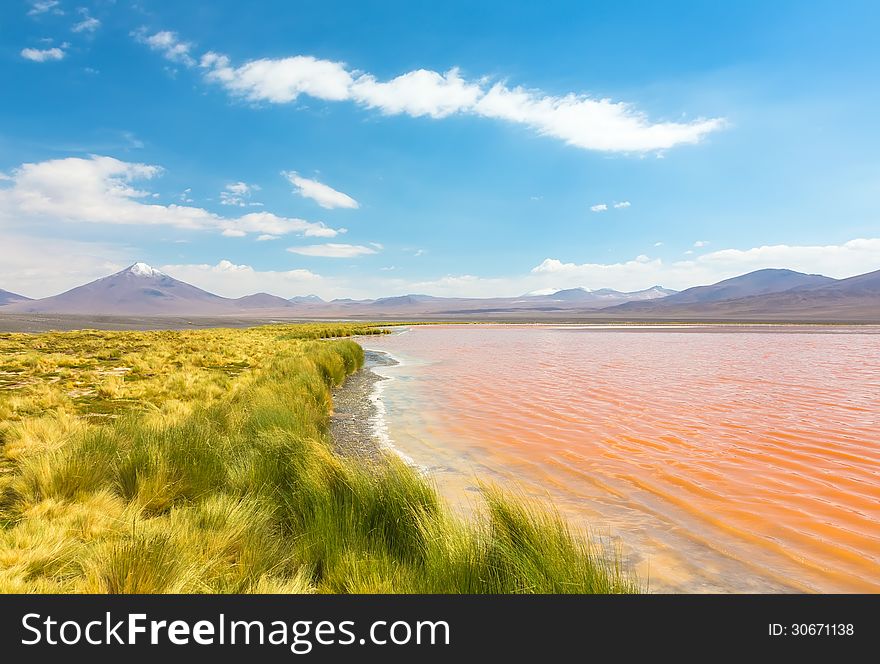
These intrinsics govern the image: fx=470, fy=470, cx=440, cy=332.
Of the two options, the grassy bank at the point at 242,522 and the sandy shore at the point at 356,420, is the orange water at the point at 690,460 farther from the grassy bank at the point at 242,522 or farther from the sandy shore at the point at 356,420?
the grassy bank at the point at 242,522

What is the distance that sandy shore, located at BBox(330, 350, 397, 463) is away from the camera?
7.87 m

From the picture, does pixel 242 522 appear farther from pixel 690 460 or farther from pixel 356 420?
pixel 356 420

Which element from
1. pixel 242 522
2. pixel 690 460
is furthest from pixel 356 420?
pixel 242 522

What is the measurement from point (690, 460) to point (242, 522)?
6.54 m

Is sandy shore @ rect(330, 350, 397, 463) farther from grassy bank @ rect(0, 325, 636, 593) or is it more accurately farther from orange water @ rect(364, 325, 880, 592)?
grassy bank @ rect(0, 325, 636, 593)

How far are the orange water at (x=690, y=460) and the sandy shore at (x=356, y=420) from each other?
524 mm

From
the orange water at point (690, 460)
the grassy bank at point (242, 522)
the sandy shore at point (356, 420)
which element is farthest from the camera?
the sandy shore at point (356, 420)

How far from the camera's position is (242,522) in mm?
Answer: 3670

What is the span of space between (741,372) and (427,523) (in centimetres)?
1727

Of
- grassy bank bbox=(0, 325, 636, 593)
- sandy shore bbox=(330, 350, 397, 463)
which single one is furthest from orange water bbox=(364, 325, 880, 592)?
grassy bank bbox=(0, 325, 636, 593)

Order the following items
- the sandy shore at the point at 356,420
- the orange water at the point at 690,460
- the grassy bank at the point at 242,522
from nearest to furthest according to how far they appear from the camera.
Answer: the grassy bank at the point at 242,522
the orange water at the point at 690,460
the sandy shore at the point at 356,420

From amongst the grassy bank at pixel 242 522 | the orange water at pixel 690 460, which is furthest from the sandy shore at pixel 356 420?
the grassy bank at pixel 242 522

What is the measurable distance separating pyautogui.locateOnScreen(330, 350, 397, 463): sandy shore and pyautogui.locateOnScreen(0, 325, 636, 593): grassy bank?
3.41ft

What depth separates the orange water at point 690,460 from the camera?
14.5ft
